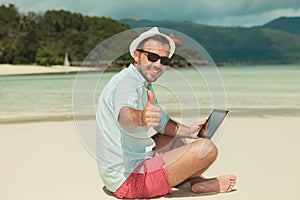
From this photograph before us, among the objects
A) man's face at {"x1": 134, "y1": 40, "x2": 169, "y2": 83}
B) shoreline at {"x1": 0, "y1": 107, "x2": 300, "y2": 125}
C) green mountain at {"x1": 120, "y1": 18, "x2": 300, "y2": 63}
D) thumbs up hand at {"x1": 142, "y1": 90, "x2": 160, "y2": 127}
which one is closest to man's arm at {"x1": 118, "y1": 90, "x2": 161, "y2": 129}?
thumbs up hand at {"x1": 142, "y1": 90, "x2": 160, "y2": 127}

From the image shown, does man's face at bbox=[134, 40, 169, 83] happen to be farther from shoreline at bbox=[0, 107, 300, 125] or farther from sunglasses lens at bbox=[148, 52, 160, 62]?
shoreline at bbox=[0, 107, 300, 125]

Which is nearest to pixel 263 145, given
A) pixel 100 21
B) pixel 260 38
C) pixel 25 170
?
pixel 25 170

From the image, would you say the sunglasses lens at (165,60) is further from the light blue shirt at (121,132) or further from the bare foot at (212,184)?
the bare foot at (212,184)

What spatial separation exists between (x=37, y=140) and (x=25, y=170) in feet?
6.30

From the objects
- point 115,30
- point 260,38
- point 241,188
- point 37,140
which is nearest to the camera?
point 241,188

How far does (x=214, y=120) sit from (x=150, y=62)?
1.91 ft

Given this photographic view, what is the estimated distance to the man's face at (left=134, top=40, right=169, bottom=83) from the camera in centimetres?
338

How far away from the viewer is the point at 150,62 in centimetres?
338

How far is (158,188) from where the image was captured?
3561mm

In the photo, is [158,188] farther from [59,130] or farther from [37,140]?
[59,130]

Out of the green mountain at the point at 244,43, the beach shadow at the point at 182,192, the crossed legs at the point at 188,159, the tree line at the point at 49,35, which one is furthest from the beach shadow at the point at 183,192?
the green mountain at the point at 244,43

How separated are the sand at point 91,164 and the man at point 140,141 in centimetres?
26

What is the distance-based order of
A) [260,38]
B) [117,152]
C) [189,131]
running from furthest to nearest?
[260,38] < [189,131] < [117,152]

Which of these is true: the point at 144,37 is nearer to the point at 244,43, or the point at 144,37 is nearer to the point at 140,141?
the point at 140,141
